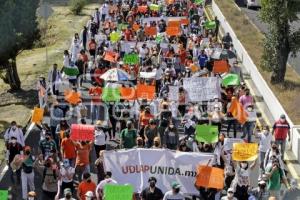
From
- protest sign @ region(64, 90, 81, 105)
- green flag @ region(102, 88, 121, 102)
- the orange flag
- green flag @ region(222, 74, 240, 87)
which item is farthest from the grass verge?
protest sign @ region(64, 90, 81, 105)

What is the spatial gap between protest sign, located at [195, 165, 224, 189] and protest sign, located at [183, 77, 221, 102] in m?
5.66

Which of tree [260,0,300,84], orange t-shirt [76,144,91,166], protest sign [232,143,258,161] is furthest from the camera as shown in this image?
tree [260,0,300,84]

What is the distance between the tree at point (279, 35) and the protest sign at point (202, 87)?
223 inches

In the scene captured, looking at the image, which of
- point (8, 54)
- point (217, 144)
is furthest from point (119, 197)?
point (8, 54)

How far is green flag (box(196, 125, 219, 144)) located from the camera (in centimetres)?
1568

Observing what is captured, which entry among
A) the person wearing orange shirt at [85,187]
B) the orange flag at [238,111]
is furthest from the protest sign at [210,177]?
the orange flag at [238,111]

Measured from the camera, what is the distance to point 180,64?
78.0 ft

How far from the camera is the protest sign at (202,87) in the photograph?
63.8ft

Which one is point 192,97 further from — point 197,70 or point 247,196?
point 247,196

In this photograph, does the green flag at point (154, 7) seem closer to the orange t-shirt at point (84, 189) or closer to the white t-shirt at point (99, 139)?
the white t-shirt at point (99, 139)

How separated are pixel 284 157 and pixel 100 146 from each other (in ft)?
15.3

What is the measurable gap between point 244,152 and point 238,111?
10.6 feet

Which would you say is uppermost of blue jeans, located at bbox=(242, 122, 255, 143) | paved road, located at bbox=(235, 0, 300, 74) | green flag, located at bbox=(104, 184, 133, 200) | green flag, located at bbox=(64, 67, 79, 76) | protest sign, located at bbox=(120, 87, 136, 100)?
green flag, located at bbox=(104, 184, 133, 200)

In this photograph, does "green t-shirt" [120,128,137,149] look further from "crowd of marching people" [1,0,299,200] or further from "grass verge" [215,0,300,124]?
"grass verge" [215,0,300,124]
